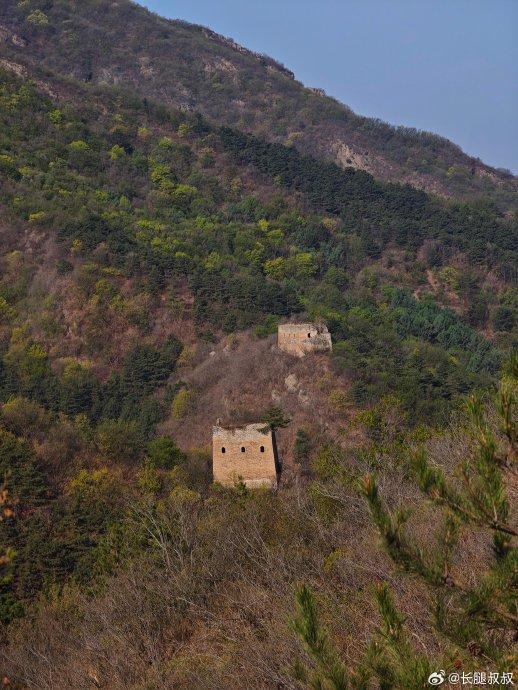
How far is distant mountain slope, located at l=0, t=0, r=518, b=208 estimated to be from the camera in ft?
313

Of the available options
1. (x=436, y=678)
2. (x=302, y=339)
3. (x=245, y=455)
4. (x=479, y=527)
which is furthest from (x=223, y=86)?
(x=436, y=678)

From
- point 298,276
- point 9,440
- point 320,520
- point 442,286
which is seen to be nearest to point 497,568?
point 320,520

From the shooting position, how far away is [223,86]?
352ft

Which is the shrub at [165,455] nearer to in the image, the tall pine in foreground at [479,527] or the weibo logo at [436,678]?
the tall pine in foreground at [479,527]

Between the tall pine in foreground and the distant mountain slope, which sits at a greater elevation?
the distant mountain slope

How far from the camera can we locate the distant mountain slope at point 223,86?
9550cm

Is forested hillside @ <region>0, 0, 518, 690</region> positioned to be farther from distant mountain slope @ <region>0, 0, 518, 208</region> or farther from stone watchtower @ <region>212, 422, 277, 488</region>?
distant mountain slope @ <region>0, 0, 518, 208</region>

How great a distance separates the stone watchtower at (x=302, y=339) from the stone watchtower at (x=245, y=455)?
722cm

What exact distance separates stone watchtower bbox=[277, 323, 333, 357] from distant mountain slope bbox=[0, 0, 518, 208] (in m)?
58.4

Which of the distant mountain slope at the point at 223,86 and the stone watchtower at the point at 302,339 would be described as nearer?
the stone watchtower at the point at 302,339

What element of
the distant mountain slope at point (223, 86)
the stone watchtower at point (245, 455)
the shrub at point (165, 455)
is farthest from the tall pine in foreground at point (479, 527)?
the distant mountain slope at point (223, 86)

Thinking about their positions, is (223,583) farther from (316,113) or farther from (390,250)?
(316,113)

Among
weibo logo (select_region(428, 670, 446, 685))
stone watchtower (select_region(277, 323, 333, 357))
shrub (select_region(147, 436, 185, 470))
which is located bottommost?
shrub (select_region(147, 436, 185, 470))

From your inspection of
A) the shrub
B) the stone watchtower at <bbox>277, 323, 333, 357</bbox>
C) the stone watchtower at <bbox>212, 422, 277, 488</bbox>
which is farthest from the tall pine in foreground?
the stone watchtower at <bbox>277, 323, 333, 357</bbox>
